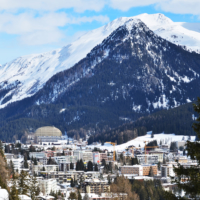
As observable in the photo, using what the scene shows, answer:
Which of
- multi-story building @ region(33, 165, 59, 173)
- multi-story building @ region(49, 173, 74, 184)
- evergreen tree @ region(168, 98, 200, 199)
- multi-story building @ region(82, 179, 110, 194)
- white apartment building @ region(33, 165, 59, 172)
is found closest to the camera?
evergreen tree @ region(168, 98, 200, 199)

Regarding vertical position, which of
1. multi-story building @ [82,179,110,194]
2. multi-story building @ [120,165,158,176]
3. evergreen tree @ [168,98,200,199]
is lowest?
multi-story building @ [82,179,110,194]

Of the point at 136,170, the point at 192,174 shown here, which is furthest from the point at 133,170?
the point at 192,174

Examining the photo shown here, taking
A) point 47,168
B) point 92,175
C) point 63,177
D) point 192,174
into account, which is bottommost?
point 63,177

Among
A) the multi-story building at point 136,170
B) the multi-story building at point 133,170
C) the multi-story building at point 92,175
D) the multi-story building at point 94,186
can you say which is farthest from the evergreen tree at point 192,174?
the multi-story building at point 133,170

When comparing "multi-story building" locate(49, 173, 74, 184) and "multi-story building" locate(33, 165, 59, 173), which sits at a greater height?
"multi-story building" locate(33, 165, 59, 173)

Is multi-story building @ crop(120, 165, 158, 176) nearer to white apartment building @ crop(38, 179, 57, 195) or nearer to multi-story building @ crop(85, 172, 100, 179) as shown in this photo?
multi-story building @ crop(85, 172, 100, 179)

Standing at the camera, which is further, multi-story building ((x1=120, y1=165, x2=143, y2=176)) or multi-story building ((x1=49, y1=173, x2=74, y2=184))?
multi-story building ((x1=120, y1=165, x2=143, y2=176))

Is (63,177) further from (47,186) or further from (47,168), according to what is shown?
(47,186)

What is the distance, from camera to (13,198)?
46656 mm

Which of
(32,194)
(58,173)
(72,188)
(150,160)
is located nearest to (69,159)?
(150,160)

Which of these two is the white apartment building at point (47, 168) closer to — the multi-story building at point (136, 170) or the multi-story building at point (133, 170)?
the multi-story building at point (133, 170)

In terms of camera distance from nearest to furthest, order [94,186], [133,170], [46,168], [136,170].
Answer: [94,186] → [133,170] → [136,170] → [46,168]

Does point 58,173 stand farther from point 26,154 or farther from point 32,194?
point 32,194

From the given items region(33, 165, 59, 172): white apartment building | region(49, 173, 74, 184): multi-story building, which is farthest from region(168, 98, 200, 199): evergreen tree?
region(33, 165, 59, 172): white apartment building
